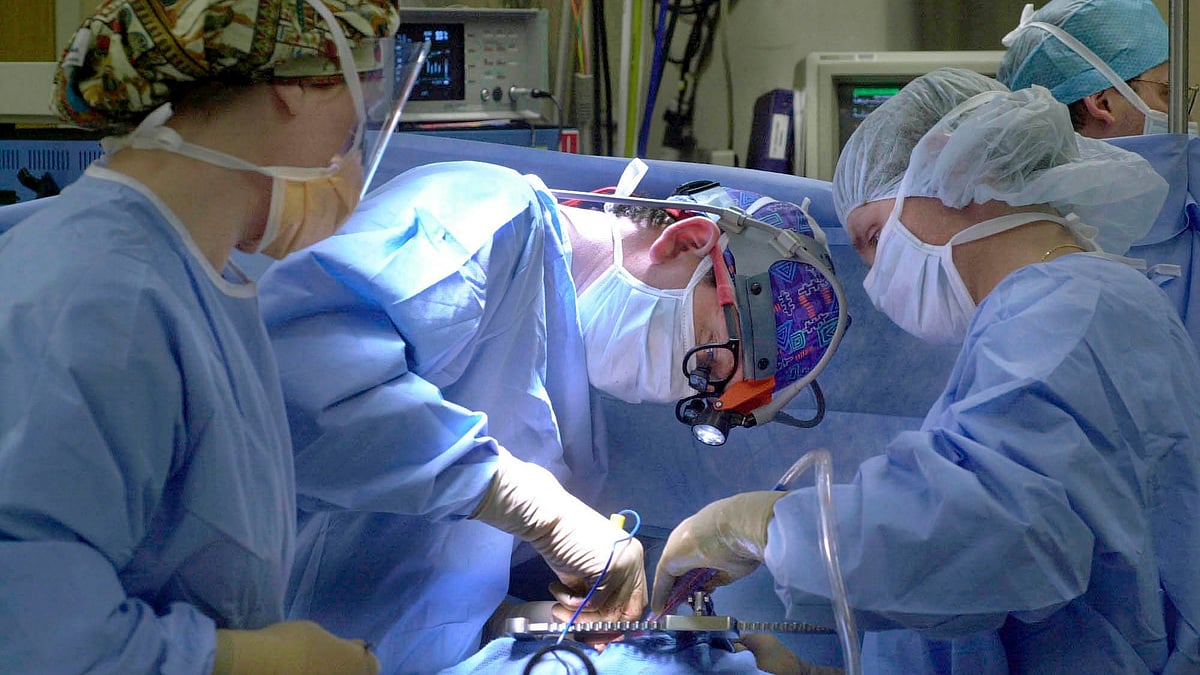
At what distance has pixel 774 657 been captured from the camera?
4.81ft

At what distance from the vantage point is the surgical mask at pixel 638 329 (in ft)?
5.64

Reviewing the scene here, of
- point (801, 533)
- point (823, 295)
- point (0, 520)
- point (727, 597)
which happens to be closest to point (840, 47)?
point (823, 295)

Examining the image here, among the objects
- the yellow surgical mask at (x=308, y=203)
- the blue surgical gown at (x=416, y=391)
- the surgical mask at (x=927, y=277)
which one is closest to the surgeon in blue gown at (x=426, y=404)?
the blue surgical gown at (x=416, y=391)

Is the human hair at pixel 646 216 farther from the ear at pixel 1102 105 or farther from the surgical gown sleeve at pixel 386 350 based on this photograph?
the ear at pixel 1102 105

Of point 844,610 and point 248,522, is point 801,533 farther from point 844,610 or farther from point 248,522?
point 248,522

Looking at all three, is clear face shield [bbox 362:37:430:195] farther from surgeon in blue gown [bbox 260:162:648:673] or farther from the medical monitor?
the medical monitor

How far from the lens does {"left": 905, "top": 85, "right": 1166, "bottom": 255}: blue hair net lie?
137cm

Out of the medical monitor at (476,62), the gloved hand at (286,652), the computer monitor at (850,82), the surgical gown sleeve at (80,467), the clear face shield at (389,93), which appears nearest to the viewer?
the surgical gown sleeve at (80,467)

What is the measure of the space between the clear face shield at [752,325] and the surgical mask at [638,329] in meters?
0.04

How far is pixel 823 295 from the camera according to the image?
5.67 feet

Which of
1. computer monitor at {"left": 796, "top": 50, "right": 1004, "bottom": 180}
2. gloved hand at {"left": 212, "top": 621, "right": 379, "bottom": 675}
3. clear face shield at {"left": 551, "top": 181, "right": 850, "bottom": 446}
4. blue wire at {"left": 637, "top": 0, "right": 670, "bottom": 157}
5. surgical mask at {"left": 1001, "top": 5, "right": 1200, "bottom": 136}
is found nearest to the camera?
gloved hand at {"left": 212, "top": 621, "right": 379, "bottom": 675}

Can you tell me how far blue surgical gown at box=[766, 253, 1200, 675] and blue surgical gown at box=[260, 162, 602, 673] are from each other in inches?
19.1

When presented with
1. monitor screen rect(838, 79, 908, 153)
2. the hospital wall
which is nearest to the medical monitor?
the hospital wall

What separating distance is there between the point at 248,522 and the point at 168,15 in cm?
43
